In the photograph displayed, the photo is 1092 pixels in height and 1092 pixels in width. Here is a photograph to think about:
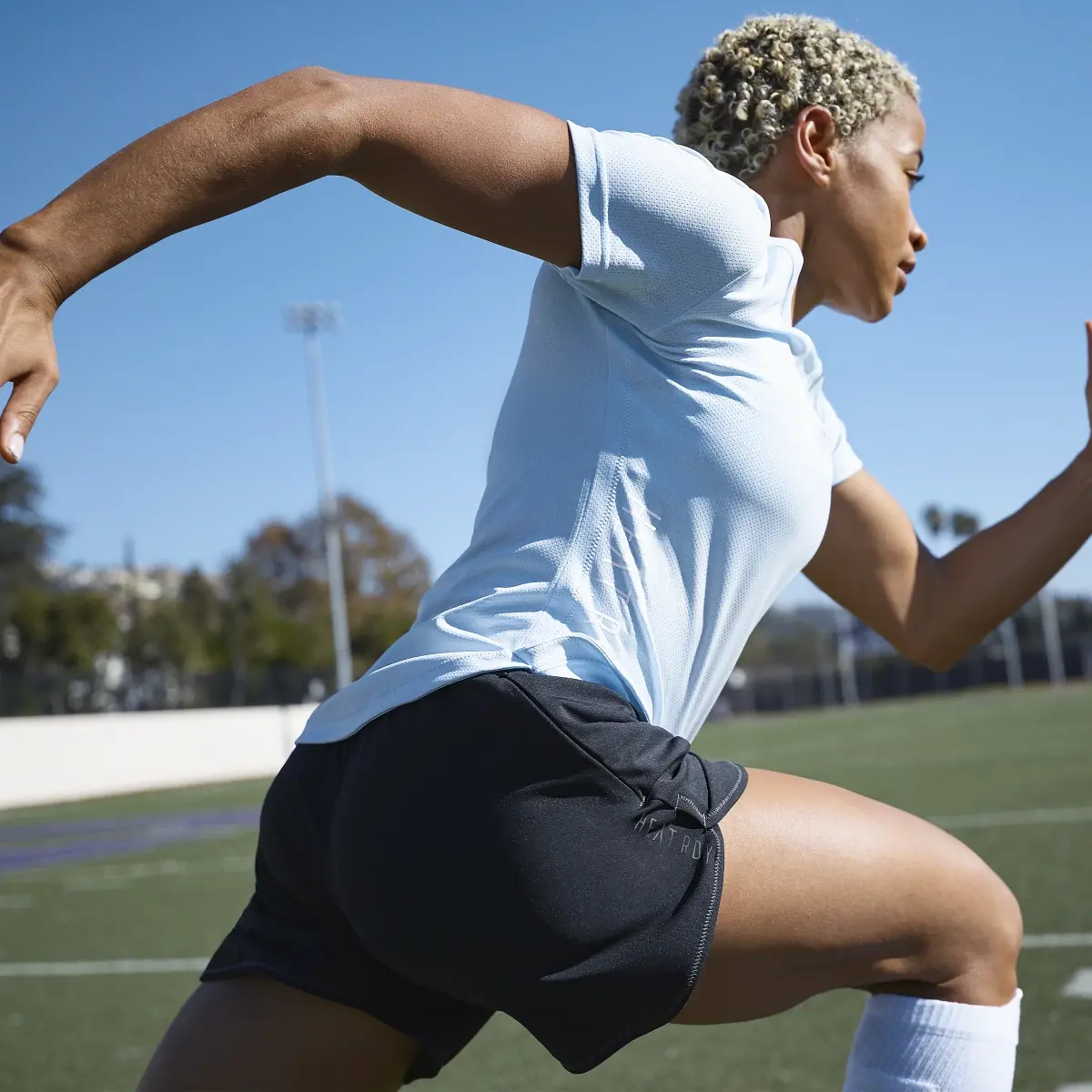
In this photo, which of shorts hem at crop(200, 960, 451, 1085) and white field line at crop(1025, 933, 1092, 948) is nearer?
shorts hem at crop(200, 960, 451, 1085)

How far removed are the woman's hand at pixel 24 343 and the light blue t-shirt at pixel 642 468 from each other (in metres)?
0.55

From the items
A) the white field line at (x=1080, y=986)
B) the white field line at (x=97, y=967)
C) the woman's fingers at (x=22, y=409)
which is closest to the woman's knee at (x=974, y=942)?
the woman's fingers at (x=22, y=409)

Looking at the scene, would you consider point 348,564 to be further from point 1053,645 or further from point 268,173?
point 268,173

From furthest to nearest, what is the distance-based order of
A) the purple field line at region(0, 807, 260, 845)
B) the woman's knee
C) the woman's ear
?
the purple field line at region(0, 807, 260, 845) → the woman's ear → the woman's knee

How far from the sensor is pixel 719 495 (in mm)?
1591

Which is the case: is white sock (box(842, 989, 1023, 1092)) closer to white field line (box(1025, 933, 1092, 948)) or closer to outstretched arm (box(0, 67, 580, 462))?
outstretched arm (box(0, 67, 580, 462))

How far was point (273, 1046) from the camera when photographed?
1.72 m

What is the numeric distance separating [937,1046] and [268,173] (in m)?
1.25

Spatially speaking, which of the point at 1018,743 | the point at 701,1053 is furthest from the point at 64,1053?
the point at 1018,743

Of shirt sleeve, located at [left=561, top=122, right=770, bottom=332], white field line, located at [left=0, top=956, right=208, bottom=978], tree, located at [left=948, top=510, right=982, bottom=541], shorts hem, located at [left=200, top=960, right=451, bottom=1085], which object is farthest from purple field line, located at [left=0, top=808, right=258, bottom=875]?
tree, located at [left=948, top=510, right=982, bottom=541]

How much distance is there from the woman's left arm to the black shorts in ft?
2.64

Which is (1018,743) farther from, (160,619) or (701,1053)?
(160,619)

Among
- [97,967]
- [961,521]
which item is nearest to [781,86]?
[97,967]

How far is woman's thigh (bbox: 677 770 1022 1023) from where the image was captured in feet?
5.20
